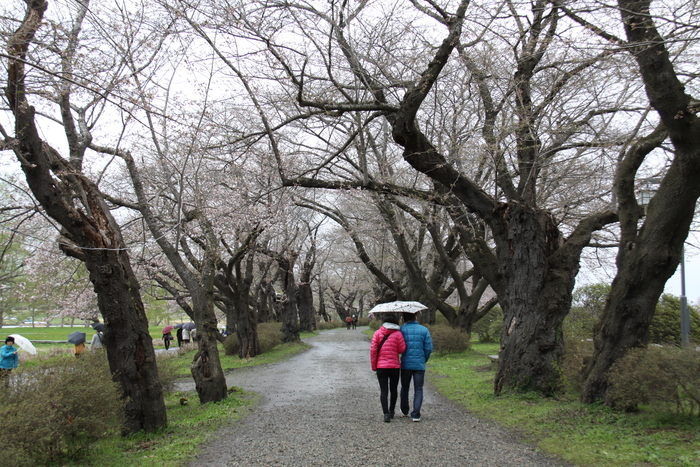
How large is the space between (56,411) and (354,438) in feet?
10.8

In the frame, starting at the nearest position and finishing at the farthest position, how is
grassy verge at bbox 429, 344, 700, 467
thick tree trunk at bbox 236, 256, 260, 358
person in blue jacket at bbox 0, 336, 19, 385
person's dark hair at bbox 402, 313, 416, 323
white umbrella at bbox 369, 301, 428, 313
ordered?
1. grassy verge at bbox 429, 344, 700, 467
2. person's dark hair at bbox 402, 313, 416, 323
3. white umbrella at bbox 369, 301, 428, 313
4. person in blue jacket at bbox 0, 336, 19, 385
5. thick tree trunk at bbox 236, 256, 260, 358

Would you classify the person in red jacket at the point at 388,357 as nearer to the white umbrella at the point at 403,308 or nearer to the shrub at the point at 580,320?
the white umbrella at the point at 403,308

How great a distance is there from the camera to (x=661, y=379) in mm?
5430

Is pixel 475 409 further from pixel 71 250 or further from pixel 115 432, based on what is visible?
pixel 71 250

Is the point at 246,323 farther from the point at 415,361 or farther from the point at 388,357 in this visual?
the point at 415,361

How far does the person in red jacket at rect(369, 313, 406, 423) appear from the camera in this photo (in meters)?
7.14

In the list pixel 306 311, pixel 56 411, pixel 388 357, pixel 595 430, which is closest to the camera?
pixel 56 411

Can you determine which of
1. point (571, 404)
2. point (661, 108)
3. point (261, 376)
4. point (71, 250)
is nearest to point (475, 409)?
point (571, 404)

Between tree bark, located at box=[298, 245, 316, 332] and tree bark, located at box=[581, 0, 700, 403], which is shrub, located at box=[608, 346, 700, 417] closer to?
tree bark, located at box=[581, 0, 700, 403]

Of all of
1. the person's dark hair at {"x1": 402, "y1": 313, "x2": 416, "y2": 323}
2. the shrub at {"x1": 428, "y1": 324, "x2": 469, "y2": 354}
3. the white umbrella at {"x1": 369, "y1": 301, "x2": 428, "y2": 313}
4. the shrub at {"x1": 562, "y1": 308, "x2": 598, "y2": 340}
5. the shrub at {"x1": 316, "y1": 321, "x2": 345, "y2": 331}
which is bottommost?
the shrub at {"x1": 316, "y1": 321, "x2": 345, "y2": 331}

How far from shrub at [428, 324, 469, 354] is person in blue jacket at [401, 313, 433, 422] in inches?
408

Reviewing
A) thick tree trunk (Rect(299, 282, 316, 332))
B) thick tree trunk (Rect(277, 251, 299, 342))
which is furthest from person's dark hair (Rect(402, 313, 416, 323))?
thick tree trunk (Rect(299, 282, 316, 332))

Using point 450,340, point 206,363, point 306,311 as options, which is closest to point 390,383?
point 206,363

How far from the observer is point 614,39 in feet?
21.5
